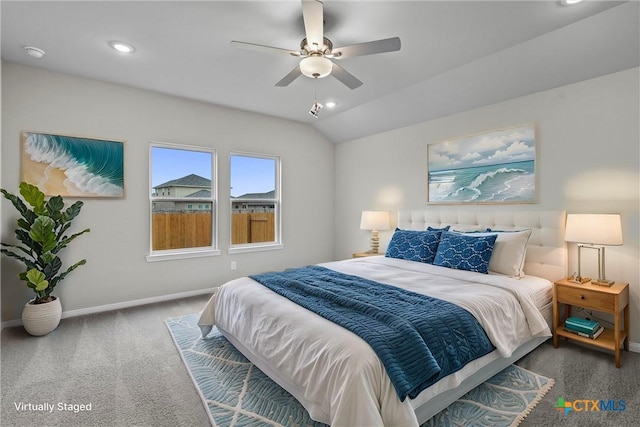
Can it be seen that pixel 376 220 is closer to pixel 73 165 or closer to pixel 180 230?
pixel 180 230

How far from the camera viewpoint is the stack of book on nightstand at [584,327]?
2594mm

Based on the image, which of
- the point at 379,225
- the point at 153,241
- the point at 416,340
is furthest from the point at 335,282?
the point at 153,241

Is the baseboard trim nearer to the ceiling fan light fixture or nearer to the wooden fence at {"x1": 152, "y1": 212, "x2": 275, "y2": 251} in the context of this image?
the wooden fence at {"x1": 152, "y1": 212, "x2": 275, "y2": 251}

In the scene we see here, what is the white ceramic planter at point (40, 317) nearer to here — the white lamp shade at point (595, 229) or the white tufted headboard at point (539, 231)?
the white tufted headboard at point (539, 231)

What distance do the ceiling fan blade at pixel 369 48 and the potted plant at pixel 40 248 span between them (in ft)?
10.2

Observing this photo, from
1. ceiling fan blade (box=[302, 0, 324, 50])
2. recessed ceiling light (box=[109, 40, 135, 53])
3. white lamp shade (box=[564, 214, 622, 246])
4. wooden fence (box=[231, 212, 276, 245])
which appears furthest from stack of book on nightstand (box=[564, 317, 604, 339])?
recessed ceiling light (box=[109, 40, 135, 53])

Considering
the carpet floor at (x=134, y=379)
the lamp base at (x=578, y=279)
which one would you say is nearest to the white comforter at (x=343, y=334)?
the carpet floor at (x=134, y=379)

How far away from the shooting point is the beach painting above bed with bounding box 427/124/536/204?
3.33 metres

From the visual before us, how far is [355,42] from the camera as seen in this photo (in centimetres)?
277

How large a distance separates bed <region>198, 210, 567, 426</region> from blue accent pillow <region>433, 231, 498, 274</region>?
0.16 ft

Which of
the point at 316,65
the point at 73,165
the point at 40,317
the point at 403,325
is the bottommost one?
the point at 40,317

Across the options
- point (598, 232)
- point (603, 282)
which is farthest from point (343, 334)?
point (603, 282)

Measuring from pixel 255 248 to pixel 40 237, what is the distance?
8.52 feet

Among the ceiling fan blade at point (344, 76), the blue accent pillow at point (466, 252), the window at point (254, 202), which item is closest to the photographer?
the ceiling fan blade at point (344, 76)
